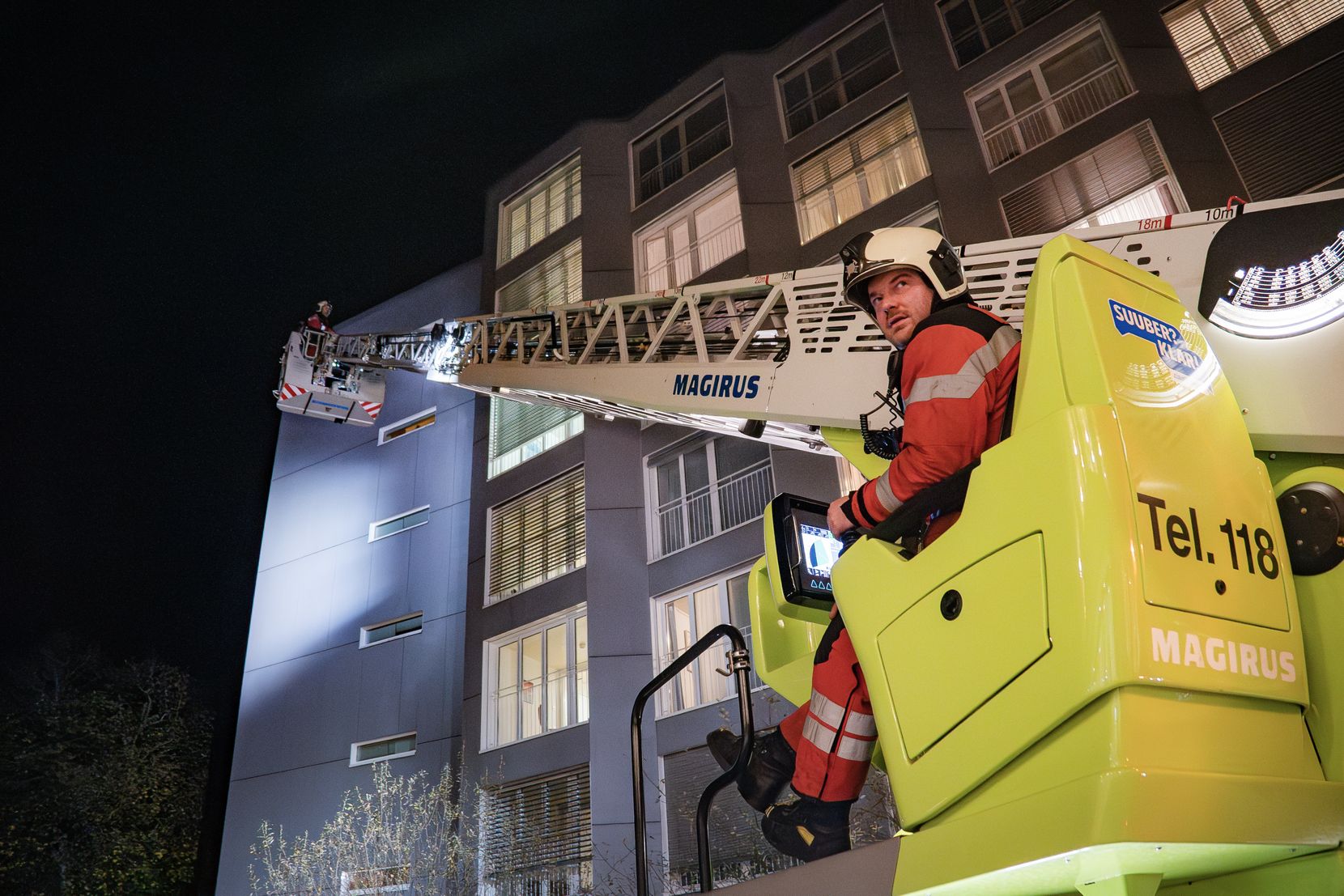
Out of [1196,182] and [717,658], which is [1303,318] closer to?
[1196,182]

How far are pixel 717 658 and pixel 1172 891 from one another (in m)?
14.8

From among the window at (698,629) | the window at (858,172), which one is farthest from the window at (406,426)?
the window at (858,172)

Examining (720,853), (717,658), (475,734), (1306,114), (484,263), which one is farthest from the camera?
(484,263)

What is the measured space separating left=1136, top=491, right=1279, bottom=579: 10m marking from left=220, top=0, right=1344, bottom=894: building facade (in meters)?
10.1

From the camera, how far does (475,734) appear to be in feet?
63.0

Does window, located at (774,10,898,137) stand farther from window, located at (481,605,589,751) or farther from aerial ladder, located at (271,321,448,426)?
window, located at (481,605,589,751)

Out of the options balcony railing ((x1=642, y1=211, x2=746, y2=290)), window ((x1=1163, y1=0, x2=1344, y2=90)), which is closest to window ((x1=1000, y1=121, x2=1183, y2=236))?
window ((x1=1163, y1=0, x2=1344, y2=90))

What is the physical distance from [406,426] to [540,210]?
→ 6565 millimetres

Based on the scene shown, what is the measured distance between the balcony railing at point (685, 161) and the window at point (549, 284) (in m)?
2.15

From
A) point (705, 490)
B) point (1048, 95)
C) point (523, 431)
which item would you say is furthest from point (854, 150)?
point (523, 431)

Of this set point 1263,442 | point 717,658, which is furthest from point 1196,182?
point 1263,442

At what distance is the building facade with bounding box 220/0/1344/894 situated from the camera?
48.4ft

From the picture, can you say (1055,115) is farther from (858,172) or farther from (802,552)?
(802,552)

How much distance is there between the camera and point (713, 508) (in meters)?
18.0
